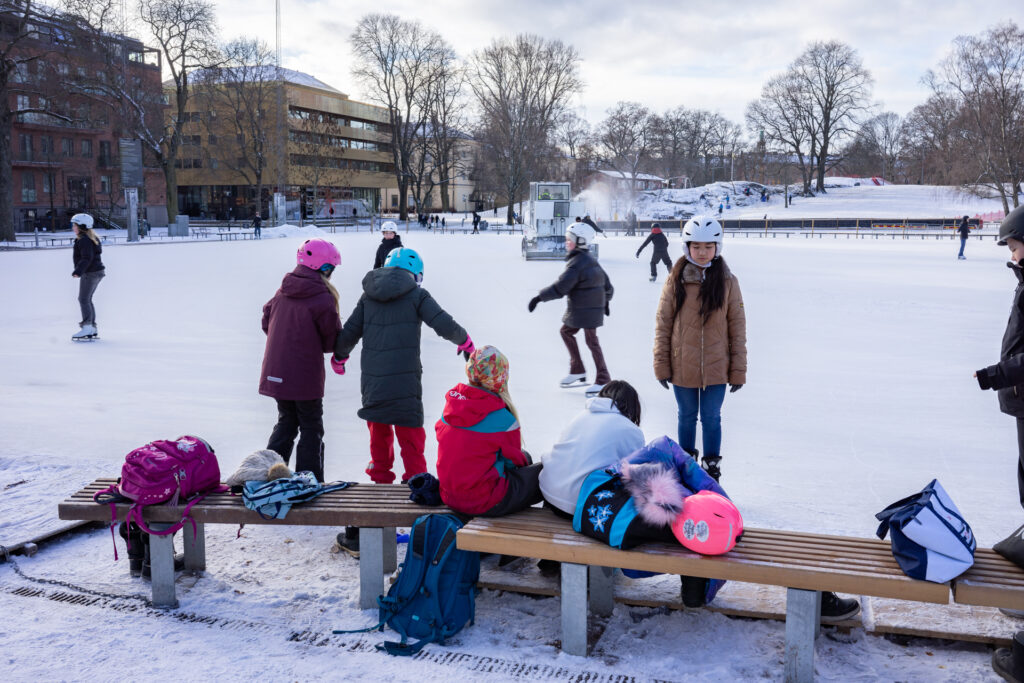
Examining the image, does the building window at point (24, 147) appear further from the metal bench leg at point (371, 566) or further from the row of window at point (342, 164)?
the metal bench leg at point (371, 566)

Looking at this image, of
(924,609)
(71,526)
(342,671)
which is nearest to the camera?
(342,671)

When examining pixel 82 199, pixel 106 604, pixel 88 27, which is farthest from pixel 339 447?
pixel 82 199

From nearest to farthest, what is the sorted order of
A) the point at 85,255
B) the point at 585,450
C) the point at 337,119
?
the point at 585,450 < the point at 85,255 < the point at 337,119

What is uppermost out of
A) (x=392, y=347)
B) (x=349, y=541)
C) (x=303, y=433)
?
(x=392, y=347)

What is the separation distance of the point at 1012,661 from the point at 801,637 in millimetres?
699

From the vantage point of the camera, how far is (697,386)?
4.52 m

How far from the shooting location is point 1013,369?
10.1ft

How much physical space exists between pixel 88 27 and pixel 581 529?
3861 centimetres

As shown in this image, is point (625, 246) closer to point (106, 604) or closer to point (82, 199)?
point (106, 604)

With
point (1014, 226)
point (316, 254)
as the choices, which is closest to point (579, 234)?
point (316, 254)

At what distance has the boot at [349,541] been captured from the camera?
3805mm

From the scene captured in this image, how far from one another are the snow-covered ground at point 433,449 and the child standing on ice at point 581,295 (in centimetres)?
42

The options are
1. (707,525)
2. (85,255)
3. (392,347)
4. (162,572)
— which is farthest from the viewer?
(85,255)

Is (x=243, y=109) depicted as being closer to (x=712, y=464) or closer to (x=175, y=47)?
(x=175, y=47)
